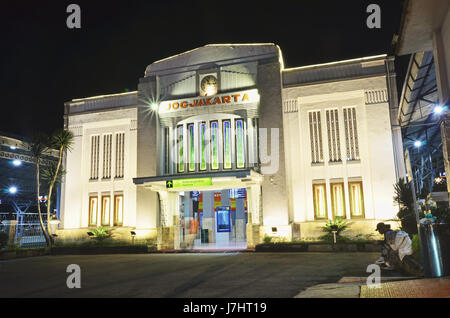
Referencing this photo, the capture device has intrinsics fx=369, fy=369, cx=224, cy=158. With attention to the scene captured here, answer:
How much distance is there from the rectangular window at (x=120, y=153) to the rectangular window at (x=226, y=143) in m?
7.08

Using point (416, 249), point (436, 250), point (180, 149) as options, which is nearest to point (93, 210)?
point (180, 149)

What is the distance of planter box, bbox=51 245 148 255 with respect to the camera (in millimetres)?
20094

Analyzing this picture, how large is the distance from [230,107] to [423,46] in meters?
12.0

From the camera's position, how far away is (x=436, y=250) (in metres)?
7.91

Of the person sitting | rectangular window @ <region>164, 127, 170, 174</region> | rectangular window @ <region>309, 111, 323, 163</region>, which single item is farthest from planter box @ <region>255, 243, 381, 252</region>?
rectangular window @ <region>164, 127, 170, 174</region>

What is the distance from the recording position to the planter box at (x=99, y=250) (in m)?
20.1

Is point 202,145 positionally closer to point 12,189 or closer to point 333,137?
point 333,137

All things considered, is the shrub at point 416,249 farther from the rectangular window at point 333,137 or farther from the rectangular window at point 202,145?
the rectangular window at point 202,145

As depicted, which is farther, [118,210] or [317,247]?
[118,210]

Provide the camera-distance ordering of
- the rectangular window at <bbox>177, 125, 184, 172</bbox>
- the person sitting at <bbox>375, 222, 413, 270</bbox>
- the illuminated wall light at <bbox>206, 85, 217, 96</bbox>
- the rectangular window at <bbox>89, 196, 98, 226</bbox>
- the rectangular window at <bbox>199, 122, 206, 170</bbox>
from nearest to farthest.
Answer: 1. the person sitting at <bbox>375, 222, 413, 270</bbox>
2. the rectangular window at <bbox>199, 122, 206, 170</bbox>
3. the illuminated wall light at <bbox>206, 85, 217, 96</bbox>
4. the rectangular window at <bbox>177, 125, 184, 172</bbox>
5. the rectangular window at <bbox>89, 196, 98, 226</bbox>

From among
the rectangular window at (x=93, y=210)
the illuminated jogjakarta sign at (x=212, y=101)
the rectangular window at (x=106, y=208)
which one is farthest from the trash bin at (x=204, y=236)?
the illuminated jogjakarta sign at (x=212, y=101)

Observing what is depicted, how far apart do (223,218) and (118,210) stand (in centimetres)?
846

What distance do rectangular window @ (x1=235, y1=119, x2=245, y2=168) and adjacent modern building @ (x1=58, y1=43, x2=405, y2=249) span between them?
0.08 metres

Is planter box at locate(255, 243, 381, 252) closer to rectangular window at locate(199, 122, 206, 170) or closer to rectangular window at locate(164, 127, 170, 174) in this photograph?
rectangular window at locate(199, 122, 206, 170)
